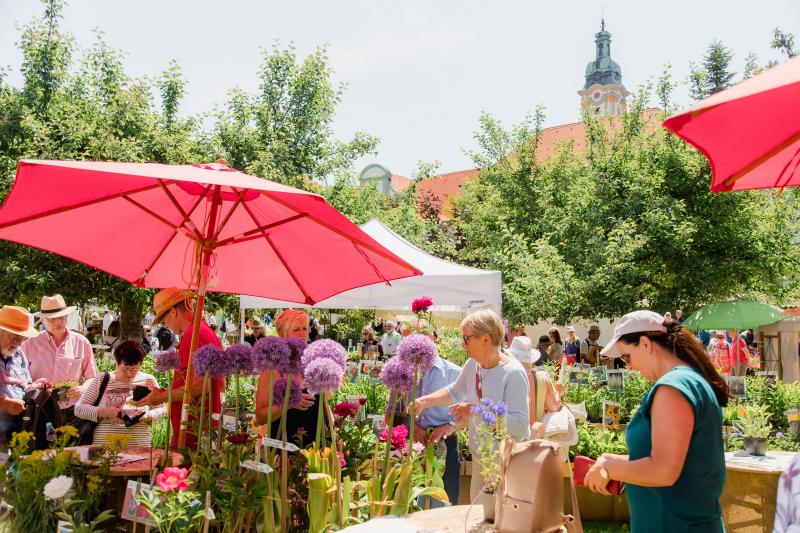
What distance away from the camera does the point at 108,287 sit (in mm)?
12156

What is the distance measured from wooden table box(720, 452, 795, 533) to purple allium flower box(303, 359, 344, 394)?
2966mm

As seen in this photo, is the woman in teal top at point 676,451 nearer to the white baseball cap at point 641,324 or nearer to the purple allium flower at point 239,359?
the white baseball cap at point 641,324

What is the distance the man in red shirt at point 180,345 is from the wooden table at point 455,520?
1386 mm

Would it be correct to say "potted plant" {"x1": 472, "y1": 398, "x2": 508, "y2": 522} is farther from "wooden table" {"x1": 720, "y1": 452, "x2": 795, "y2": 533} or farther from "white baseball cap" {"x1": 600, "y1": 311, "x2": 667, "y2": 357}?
"wooden table" {"x1": 720, "y1": 452, "x2": 795, "y2": 533}

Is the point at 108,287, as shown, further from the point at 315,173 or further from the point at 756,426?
the point at 756,426

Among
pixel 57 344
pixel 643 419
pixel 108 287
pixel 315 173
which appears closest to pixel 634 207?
pixel 315 173

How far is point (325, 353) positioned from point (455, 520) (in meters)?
0.88

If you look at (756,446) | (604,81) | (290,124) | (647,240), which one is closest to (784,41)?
(647,240)

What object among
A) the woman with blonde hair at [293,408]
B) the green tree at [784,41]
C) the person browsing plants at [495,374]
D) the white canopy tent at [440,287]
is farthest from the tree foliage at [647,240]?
the person browsing plants at [495,374]

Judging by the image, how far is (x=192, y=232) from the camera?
3.67 m

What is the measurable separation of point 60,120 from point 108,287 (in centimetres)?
323

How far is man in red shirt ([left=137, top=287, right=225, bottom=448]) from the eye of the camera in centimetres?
354

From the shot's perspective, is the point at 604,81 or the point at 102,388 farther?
the point at 604,81

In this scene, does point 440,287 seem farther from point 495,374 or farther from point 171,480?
point 171,480
